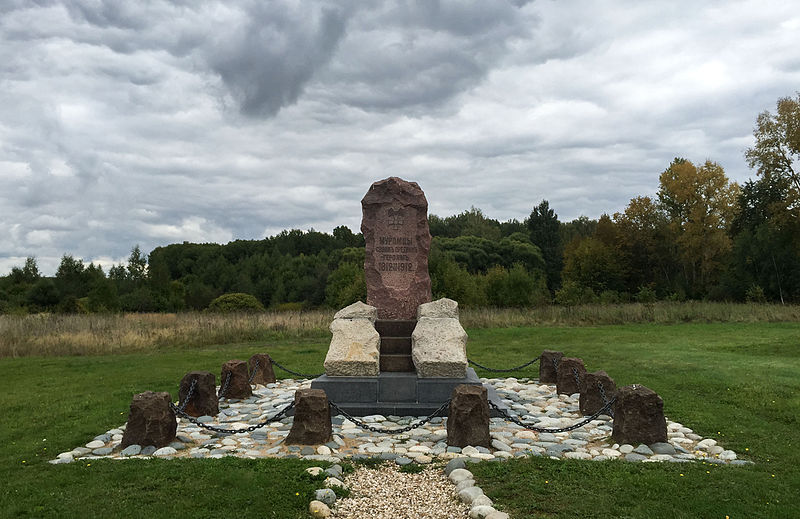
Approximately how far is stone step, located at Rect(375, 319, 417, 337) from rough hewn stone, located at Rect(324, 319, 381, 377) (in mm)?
426

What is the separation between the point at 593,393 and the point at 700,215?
119ft

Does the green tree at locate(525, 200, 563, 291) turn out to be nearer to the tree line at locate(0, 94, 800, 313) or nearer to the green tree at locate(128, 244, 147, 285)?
the tree line at locate(0, 94, 800, 313)

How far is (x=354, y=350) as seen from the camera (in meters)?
9.04

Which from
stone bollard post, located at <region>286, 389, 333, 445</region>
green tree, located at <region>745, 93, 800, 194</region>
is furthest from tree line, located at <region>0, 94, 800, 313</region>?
stone bollard post, located at <region>286, 389, 333, 445</region>

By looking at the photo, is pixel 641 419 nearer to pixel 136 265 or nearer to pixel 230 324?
pixel 230 324

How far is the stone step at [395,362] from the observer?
953 cm

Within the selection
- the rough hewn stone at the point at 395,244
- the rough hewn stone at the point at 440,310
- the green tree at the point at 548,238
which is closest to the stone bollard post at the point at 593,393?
the rough hewn stone at the point at 440,310

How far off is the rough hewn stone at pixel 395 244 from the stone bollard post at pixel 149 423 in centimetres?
430

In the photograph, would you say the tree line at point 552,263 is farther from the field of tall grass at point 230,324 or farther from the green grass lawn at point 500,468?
the green grass lawn at point 500,468

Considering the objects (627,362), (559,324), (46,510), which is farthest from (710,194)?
(46,510)

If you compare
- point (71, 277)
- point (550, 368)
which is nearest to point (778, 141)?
point (550, 368)

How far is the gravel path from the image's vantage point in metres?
4.83

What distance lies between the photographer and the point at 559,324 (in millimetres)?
22812

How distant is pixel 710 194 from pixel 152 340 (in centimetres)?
3845
